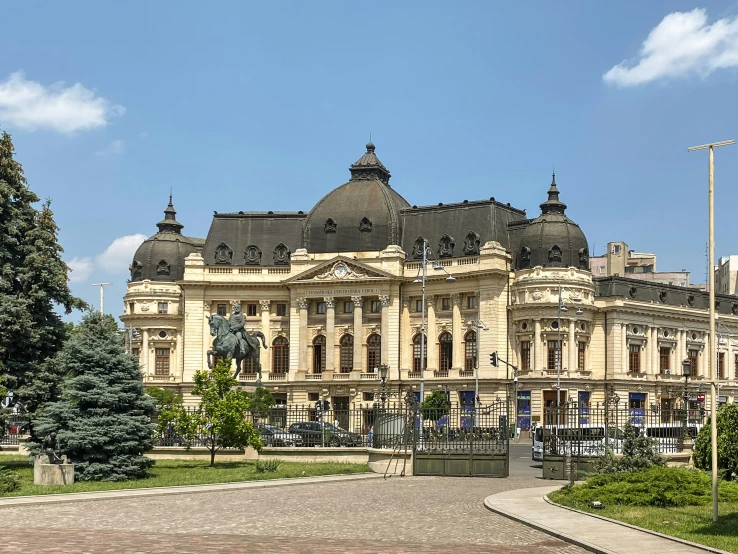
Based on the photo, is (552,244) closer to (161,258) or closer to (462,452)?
(161,258)

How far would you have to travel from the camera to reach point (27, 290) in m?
41.1

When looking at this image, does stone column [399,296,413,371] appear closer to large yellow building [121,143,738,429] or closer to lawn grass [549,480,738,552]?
large yellow building [121,143,738,429]

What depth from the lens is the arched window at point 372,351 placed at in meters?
96.3

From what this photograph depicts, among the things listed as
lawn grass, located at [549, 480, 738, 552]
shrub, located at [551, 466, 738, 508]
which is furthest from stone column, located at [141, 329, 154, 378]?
lawn grass, located at [549, 480, 738, 552]

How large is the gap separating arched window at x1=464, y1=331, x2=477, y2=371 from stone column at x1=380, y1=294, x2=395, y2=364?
695 cm

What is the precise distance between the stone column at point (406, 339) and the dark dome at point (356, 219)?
576cm

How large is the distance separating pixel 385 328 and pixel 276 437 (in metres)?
50.4

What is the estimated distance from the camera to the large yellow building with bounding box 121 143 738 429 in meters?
90.1

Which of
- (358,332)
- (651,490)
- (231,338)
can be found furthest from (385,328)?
(651,490)

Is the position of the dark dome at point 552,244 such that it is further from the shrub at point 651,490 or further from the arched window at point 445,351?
the shrub at point 651,490

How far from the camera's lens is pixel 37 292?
133 feet

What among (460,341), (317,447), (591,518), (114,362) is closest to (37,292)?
(114,362)

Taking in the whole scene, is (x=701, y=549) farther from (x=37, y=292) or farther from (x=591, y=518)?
(x=37, y=292)

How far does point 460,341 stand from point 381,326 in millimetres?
7454
